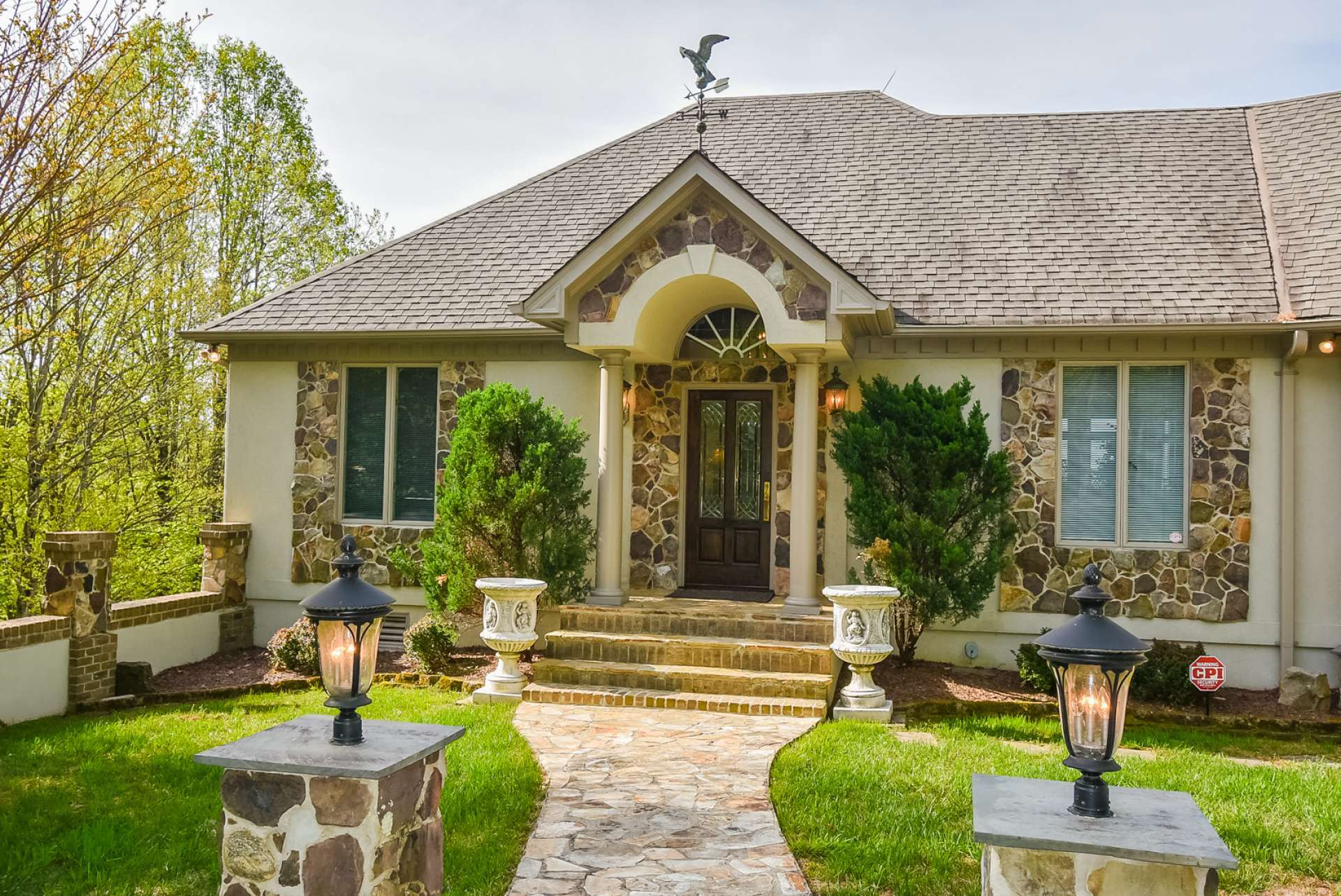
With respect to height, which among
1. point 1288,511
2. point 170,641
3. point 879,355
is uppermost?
point 879,355

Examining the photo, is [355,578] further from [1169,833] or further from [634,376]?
[634,376]

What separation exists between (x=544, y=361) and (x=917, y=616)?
501 cm

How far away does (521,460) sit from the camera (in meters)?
10.3

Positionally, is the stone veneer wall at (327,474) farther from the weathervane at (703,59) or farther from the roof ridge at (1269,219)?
the roof ridge at (1269,219)

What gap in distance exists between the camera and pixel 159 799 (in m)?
6.39

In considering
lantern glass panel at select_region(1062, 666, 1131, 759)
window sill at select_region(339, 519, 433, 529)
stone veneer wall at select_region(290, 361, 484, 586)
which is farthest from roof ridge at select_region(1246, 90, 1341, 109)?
lantern glass panel at select_region(1062, 666, 1131, 759)

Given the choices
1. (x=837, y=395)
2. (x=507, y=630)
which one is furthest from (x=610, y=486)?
(x=837, y=395)

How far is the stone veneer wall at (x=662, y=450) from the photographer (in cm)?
1173

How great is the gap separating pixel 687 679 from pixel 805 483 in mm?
2207

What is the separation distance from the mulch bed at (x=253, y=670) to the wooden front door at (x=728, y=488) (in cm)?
229

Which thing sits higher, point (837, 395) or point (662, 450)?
point (837, 395)

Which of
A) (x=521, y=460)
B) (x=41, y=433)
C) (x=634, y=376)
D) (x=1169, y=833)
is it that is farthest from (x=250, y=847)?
(x=41, y=433)

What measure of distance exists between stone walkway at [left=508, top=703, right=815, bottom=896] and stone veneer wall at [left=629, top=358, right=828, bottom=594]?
298cm

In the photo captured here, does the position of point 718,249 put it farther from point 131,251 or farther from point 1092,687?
point 131,251
